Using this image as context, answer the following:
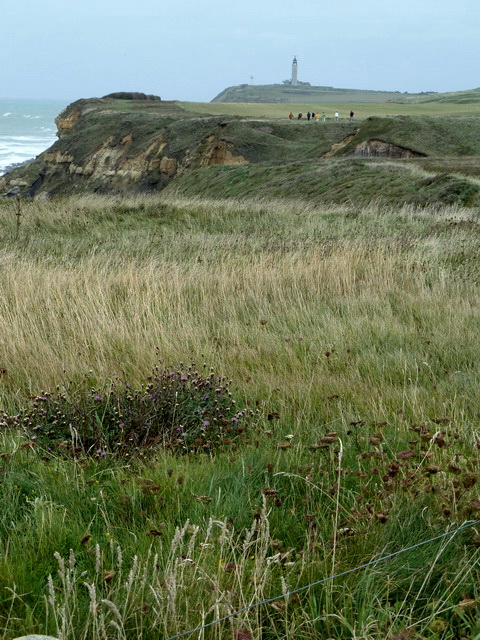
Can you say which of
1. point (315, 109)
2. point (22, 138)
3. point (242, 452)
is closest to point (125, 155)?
point (315, 109)

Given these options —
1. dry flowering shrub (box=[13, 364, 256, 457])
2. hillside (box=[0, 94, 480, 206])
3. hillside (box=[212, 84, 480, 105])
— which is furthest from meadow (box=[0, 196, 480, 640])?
hillside (box=[212, 84, 480, 105])

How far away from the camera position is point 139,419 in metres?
3.52

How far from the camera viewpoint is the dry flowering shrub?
3369mm

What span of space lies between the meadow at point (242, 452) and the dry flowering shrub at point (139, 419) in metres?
0.02

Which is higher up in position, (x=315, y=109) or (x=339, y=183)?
(x=315, y=109)

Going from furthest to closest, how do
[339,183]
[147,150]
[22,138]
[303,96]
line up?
[303,96]
[22,138]
[147,150]
[339,183]

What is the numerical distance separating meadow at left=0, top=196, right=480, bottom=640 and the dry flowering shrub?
17 mm

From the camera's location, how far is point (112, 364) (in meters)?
4.58

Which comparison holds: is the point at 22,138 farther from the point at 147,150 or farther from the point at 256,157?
the point at 256,157

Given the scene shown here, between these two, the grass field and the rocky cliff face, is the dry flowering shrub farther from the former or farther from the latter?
the grass field

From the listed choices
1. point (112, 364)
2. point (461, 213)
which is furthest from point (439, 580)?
point (461, 213)

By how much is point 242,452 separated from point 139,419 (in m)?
0.68

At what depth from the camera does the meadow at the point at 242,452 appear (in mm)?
2018

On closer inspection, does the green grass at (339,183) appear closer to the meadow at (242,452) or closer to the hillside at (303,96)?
the meadow at (242,452)
